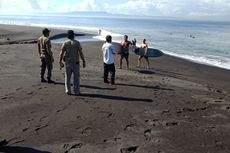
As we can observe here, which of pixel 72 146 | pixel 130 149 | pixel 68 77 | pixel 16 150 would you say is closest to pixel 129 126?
pixel 130 149

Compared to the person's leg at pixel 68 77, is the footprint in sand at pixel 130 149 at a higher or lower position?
lower

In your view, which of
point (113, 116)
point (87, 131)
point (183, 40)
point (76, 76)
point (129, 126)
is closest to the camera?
point (87, 131)

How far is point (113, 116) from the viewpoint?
9.61 m

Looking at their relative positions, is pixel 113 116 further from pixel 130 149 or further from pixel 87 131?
pixel 130 149

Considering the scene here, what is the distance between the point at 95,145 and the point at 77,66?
4.38m

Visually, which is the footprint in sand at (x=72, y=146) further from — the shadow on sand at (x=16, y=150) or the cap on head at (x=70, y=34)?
the cap on head at (x=70, y=34)

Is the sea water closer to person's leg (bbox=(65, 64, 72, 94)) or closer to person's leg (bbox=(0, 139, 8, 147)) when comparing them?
person's leg (bbox=(65, 64, 72, 94))

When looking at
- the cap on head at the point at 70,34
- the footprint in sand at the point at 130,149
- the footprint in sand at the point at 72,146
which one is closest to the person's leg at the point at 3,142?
the footprint in sand at the point at 72,146

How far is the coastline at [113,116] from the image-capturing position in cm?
773

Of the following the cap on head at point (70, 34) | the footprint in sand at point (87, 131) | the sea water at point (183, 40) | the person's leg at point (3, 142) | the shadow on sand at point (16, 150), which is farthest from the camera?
the sea water at point (183, 40)

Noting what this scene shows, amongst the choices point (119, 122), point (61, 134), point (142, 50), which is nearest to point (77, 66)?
point (119, 122)

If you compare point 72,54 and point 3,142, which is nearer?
point 3,142

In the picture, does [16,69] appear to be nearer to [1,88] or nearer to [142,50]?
[1,88]

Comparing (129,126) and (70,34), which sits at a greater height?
(70,34)
